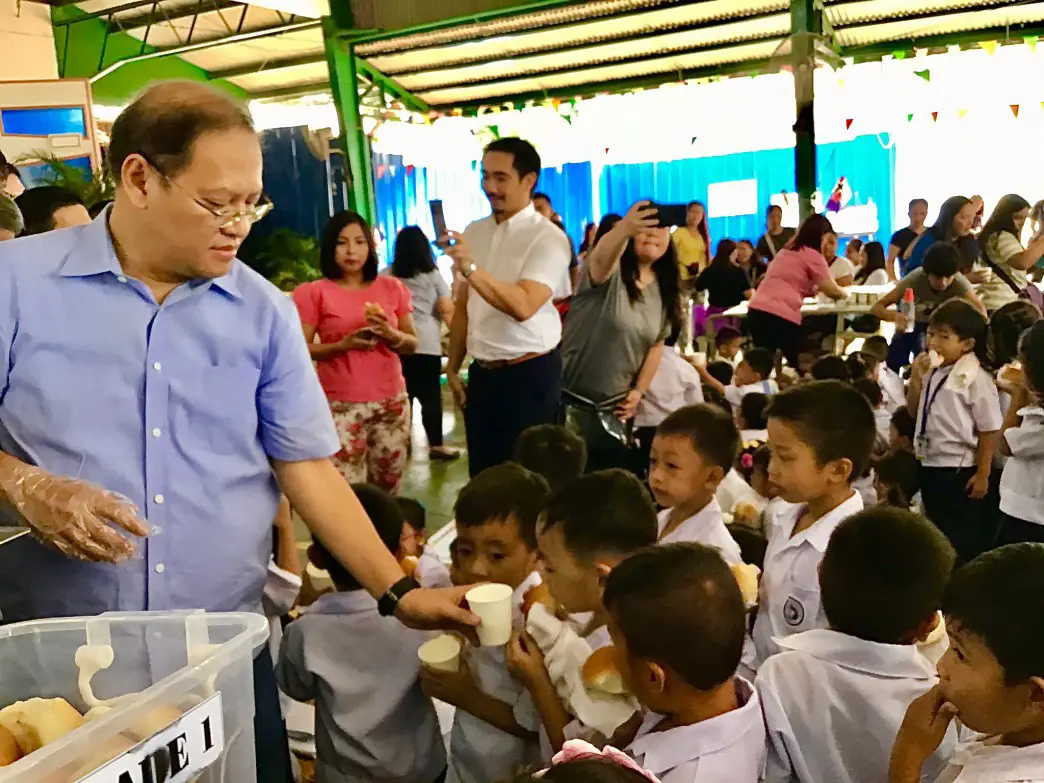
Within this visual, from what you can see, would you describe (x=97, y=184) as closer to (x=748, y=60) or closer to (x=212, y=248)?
(x=212, y=248)

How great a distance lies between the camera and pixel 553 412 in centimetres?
304

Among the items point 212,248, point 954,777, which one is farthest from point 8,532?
point 954,777

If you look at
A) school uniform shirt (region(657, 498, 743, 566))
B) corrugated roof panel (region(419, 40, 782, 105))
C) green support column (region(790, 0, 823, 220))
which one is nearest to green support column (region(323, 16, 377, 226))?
corrugated roof panel (region(419, 40, 782, 105))

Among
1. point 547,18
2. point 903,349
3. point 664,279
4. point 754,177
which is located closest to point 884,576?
point 664,279

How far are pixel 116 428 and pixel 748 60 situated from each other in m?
8.09

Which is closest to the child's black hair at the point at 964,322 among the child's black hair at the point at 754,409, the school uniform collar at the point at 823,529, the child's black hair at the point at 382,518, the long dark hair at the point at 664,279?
the child's black hair at the point at 754,409

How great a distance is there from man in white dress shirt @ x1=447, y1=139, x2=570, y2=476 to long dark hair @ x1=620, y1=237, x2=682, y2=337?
242mm

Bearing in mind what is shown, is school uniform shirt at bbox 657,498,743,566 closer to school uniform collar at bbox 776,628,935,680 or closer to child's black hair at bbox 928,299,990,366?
school uniform collar at bbox 776,628,935,680

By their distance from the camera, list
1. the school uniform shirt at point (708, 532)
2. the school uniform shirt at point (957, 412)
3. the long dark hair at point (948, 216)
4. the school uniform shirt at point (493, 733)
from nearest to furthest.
Result: the school uniform shirt at point (493, 733) → the school uniform shirt at point (708, 532) → the school uniform shirt at point (957, 412) → the long dark hair at point (948, 216)

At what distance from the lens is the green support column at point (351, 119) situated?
8.29m

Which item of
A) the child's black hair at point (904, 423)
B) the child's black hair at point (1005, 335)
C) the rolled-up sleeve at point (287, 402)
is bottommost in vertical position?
the child's black hair at point (904, 423)

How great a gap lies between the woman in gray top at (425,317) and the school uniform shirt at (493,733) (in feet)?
11.5

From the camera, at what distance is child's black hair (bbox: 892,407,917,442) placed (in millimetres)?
3883

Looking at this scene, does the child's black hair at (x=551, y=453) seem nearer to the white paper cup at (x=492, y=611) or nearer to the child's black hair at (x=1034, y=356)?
the white paper cup at (x=492, y=611)
